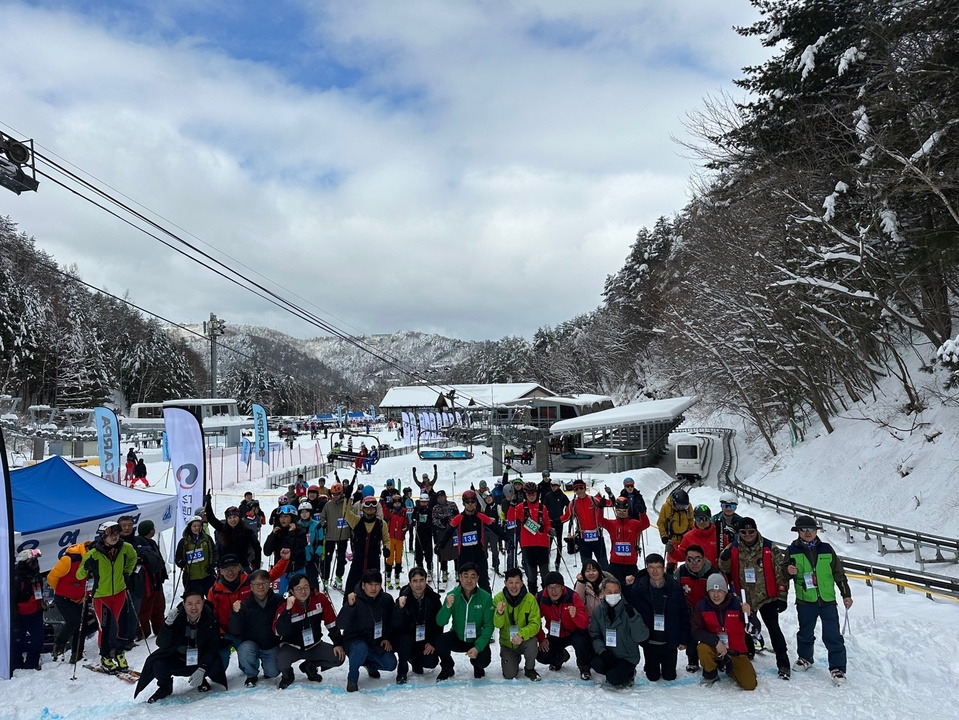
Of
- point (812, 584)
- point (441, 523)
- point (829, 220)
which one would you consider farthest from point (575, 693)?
point (829, 220)

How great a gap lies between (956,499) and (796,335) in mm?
11932

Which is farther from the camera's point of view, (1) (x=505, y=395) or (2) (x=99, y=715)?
(1) (x=505, y=395)

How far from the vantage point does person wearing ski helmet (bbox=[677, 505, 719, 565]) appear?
741 cm

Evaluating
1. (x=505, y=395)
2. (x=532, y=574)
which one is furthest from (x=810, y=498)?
(x=505, y=395)

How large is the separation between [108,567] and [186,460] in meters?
5.55

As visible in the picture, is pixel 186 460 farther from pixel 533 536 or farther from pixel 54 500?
pixel 533 536

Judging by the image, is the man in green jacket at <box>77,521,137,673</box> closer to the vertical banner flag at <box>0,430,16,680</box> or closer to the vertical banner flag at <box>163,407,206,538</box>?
the vertical banner flag at <box>0,430,16,680</box>

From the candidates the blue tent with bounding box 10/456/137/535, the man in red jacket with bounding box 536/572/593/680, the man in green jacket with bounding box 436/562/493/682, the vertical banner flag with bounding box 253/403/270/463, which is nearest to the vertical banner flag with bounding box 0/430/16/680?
the blue tent with bounding box 10/456/137/535

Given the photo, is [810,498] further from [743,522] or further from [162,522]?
[162,522]

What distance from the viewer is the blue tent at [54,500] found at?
28.8 feet

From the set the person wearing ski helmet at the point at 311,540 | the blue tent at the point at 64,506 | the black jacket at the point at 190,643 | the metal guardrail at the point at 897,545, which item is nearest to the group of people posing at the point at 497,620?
the black jacket at the point at 190,643

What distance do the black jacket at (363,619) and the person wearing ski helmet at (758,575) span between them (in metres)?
3.72

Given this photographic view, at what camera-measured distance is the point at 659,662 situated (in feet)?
19.7

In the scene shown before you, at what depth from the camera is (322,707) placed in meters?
5.37
